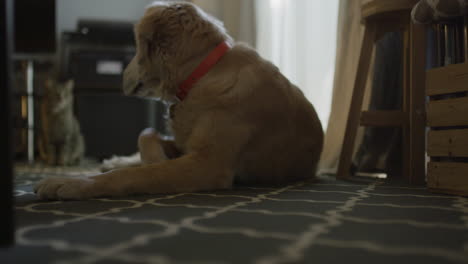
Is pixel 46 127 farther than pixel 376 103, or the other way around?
pixel 46 127

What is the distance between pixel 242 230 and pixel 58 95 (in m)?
2.91

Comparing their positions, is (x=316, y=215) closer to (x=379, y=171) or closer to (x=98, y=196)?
(x=98, y=196)

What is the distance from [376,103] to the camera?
2.21m

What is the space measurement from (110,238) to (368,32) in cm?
158

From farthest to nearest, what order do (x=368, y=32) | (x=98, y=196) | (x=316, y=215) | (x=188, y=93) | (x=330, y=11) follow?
(x=330, y=11), (x=368, y=32), (x=188, y=93), (x=98, y=196), (x=316, y=215)

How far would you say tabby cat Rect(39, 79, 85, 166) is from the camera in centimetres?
325

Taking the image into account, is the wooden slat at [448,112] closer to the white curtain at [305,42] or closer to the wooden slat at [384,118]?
the wooden slat at [384,118]

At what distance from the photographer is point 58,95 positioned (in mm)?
3295

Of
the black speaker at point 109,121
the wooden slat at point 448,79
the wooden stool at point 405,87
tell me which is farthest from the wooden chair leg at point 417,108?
the black speaker at point 109,121

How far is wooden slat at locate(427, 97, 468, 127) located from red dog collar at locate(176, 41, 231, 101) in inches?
31.4

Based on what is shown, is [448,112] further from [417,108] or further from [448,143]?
[417,108]

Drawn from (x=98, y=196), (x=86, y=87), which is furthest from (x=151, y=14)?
(x=86, y=87)

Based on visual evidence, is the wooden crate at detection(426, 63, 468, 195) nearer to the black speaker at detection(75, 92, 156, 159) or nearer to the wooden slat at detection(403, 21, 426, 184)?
the wooden slat at detection(403, 21, 426, 184)

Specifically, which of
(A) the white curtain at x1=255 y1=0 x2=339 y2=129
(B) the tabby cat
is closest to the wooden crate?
(A) the white curtain at x1=255 y1=0 x2=339 y2=129
